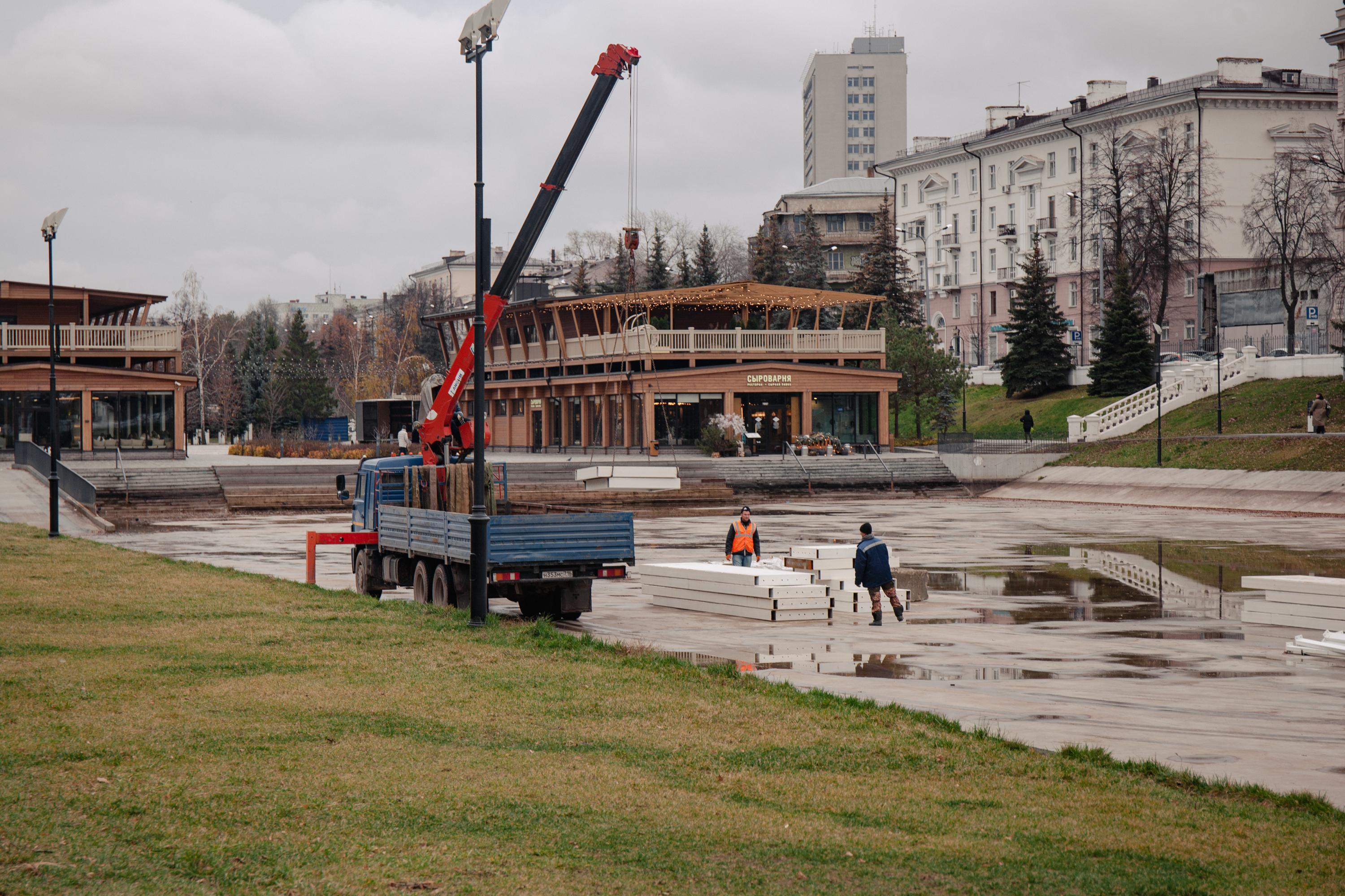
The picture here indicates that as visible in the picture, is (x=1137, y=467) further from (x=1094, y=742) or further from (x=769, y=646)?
(x=1094, y=742)

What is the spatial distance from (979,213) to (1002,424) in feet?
104

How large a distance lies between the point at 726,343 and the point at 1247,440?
84.2ft

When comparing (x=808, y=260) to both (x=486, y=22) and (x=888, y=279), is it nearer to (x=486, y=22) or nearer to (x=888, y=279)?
(x=888, y=279)

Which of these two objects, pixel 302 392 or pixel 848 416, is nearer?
pixel 848 416

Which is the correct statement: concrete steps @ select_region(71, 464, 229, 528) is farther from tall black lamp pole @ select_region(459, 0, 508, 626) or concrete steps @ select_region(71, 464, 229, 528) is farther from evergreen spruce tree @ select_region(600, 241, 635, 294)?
evergreen spruce tree @ select_region(600, 241, 635, 294)

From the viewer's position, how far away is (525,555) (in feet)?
61.5

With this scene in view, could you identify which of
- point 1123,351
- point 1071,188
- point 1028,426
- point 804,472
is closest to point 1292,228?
point 1071,188

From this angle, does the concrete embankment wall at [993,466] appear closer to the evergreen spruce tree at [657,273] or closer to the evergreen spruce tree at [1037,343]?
the evergreen spruce tree at [1037,343]

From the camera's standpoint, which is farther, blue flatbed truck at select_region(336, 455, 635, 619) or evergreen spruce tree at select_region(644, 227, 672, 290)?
evergreen spruce tree at select_region(644, 227, 672, 290)

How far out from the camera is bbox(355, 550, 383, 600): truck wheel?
75.4ft

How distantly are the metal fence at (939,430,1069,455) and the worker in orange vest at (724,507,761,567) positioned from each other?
133 feet

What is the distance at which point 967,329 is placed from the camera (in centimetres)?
10581

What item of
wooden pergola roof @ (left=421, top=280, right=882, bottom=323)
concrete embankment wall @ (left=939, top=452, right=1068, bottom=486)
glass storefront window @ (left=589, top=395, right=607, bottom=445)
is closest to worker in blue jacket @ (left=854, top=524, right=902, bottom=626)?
concrete embankment wall @ (left=939, top=452, right=1068, bottom=486)

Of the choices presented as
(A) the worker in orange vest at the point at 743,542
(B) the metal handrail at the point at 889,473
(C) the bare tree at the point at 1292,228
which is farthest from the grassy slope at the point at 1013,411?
(A) the worker in orange vest at the point at 743,542
